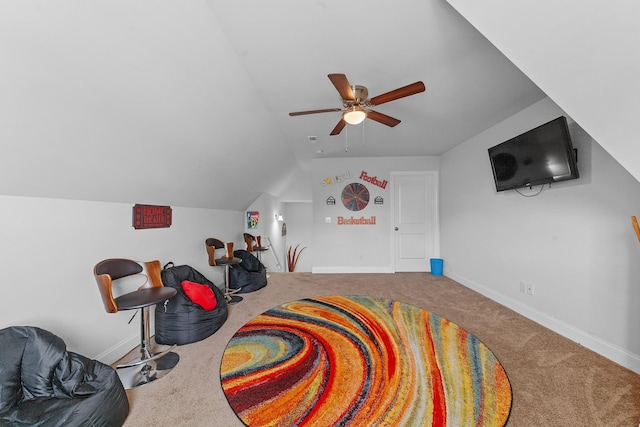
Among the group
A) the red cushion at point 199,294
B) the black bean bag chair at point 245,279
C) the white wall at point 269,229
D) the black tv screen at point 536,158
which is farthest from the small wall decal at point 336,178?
the red cushion at point 199,294

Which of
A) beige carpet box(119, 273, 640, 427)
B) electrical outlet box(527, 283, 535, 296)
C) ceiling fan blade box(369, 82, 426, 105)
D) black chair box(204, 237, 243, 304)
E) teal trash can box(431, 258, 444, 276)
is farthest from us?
teal trash can box(431, 258, 444, 276)

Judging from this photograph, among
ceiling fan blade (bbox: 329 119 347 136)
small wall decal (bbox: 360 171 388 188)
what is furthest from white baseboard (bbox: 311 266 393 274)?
ceiling fan blade (bbox: 329 119 347 136)

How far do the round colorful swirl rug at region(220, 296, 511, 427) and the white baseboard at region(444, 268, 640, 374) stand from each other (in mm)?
938

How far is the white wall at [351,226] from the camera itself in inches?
193

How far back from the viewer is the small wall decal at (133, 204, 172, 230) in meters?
2.36

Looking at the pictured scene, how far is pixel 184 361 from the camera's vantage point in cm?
197

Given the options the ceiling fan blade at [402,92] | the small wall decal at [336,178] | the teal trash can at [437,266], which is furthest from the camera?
the small wall decal at [336,178]

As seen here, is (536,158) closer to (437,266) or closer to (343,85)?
(343,85)

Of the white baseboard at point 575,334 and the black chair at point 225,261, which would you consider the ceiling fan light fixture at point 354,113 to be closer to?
the black chair at point 225,261

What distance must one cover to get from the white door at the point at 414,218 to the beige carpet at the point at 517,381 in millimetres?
1799

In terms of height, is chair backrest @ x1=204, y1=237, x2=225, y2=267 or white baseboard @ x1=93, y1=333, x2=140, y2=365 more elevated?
chair backrest @ x1=204, y1=237, x2=225, y2=267

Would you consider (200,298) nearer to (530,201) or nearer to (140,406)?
(140,406)

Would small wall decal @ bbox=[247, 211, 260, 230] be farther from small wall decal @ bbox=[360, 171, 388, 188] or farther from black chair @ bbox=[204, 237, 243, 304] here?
small wall decal @ bbox=[360, 171, 388, 188]

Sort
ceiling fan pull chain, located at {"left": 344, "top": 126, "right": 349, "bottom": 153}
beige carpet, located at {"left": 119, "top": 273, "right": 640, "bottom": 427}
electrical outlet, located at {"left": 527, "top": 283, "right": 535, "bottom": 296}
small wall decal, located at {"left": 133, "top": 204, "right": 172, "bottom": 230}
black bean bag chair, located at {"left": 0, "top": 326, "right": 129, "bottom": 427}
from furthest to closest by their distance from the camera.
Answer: ceiling fan pull chain, located at {"left": 344, "top": 126, "right": 349, "bottom": 153} → electrical outlet, located at {"left": 527, "top": 283, "right": 535, "bottom": 296} → small wall decal, located at {"left": 133, "top": 204, "right": 172, "bottom": 230} → beige carpet, located at {"left": 119, "top": 273, "right": 640, "bottom": 427} → black bean bag chair, located at {"left": 0, "top": 326, "right": 129, "bottom": 427}
